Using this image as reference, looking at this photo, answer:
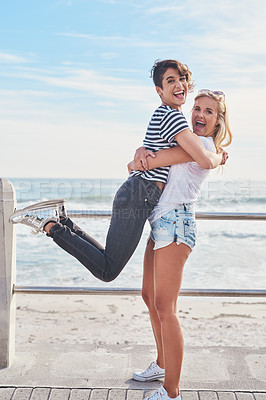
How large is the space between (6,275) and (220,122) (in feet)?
5.39

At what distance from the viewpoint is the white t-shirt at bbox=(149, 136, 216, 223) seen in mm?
2404

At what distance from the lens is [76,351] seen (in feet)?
10.9

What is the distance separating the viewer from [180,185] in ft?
7.95

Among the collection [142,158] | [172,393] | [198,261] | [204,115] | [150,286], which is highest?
[204,115]

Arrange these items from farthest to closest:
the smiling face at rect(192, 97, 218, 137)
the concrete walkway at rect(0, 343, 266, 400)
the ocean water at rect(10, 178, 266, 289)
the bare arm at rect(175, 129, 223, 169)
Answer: the ocean water at rect(10, 178, 266, 289)
the concrete walkway at rect(0, 343, 266, 400)
the smiling face at rect(192, 97, 218, 137)
the bare arm at rect(175, 129, 223, 169)

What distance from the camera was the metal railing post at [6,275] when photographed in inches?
116

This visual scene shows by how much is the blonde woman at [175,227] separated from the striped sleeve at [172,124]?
9 cm

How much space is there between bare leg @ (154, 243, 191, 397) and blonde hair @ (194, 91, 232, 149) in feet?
2.08

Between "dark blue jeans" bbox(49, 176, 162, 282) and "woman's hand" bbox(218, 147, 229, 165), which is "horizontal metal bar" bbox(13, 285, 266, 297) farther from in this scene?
"woman's hand" bbox(218, 147, 229, 165)

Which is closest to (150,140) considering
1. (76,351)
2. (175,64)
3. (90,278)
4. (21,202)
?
(175,64)

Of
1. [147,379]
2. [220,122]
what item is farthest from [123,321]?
[220,122]

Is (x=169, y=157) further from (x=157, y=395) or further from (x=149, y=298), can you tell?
(x=157, y=395)

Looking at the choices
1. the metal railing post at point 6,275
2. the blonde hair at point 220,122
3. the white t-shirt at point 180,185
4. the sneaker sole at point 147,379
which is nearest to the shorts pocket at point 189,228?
the white t-shirt at point 180,185

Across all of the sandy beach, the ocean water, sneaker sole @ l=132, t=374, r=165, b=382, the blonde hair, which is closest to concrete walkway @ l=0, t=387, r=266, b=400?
sneaker sole @ l=132, t=374, r=165, b=382
